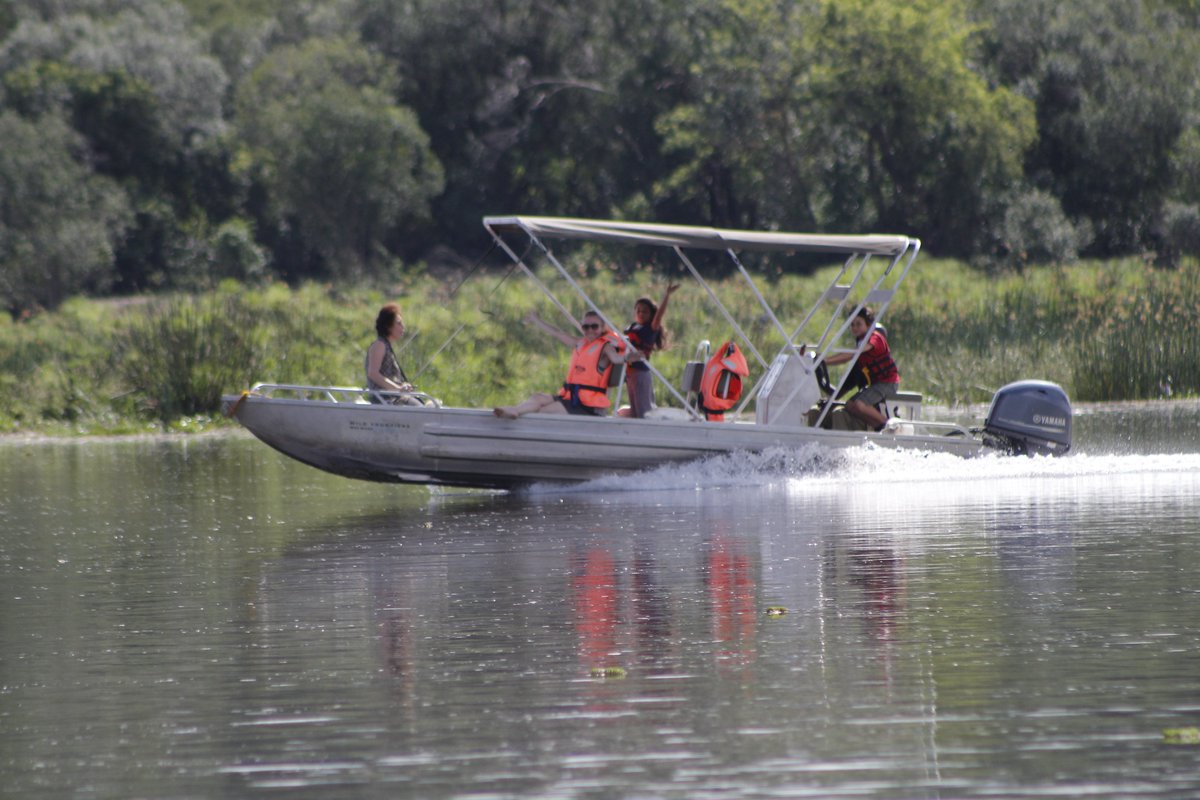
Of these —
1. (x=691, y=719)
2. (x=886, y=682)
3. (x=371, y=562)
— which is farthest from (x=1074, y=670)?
(x=371, y=562)

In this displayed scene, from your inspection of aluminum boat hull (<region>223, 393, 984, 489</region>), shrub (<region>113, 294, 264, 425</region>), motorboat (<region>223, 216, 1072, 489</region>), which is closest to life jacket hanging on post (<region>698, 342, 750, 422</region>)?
motorboat (<region>223, 216, 1072, 489</region>)

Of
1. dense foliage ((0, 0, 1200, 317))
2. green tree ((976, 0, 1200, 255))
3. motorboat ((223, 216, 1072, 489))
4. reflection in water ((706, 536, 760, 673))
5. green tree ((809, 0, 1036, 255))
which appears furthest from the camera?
green tree ((976, 0, 1200, 255))

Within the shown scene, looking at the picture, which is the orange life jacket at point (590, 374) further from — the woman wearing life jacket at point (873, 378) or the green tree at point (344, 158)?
the green tree at point (344, 158)

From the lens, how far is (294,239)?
2372 inches

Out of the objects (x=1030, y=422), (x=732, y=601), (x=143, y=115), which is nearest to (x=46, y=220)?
(x=143, y=115)

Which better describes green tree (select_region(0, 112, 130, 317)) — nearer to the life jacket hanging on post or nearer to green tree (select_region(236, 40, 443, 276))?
green tree (select_region(236, 40, 443, 276))

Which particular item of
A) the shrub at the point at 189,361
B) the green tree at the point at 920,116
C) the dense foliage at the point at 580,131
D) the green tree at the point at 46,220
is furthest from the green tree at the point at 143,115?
the shrub at the point at 189,361

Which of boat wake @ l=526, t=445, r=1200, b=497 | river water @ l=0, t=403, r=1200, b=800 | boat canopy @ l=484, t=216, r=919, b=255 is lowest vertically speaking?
river water @ l=0, t=403, r=1200, b=800

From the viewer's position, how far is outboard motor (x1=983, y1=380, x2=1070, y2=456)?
14914 millimetres

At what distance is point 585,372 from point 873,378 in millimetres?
2300

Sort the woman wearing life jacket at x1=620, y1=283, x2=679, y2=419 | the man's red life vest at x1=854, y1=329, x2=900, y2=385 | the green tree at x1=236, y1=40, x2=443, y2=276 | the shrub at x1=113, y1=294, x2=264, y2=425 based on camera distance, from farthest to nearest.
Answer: the green tree at x1=236, y1=40, x2=443, y2=276, the shrub at x1=113, y1=294, x2=264, y2=425, the man's red life vest at x1=854, y1=329, x2=900, y2=385, the woman wearing life jacket at x1=620, y1=283, x2=679, y2=419

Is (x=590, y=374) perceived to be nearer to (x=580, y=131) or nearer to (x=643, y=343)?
(x=643, y=343)

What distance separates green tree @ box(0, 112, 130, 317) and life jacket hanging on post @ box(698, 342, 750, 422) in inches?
1510

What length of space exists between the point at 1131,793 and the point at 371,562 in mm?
6359
